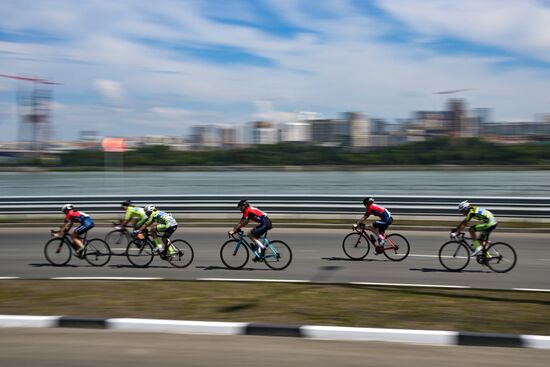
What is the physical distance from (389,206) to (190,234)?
25.5ft

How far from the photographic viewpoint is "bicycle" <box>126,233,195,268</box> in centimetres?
1308

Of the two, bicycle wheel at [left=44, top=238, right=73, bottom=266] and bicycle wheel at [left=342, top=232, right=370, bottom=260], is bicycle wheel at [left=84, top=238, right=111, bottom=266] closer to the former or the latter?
bicycle wheel at [left=44, top=238, right=73, bottom=266]

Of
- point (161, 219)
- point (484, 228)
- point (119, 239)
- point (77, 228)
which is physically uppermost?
point (161, 219)

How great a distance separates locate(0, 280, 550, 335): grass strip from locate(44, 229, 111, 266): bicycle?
3242 millimetres

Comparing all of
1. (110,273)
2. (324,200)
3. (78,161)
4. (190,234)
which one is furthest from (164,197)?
(78,161)

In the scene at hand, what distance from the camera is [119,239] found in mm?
14609

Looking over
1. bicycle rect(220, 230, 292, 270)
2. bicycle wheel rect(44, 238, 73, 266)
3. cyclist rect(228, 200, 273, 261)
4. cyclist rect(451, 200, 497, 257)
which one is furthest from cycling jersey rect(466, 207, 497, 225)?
bicycle wheel rect(44, 238, 73, 266)

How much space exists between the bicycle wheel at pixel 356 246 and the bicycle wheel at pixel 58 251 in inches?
266

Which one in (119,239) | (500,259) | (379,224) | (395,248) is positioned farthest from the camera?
(119,239)

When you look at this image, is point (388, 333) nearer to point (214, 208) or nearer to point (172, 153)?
point (214, 208)

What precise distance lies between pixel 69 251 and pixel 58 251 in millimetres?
252

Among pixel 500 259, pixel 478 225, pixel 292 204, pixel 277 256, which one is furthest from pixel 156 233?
pixel 292 204

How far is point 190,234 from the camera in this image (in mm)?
19016

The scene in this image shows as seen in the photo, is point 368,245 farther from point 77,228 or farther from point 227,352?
point 227,352
